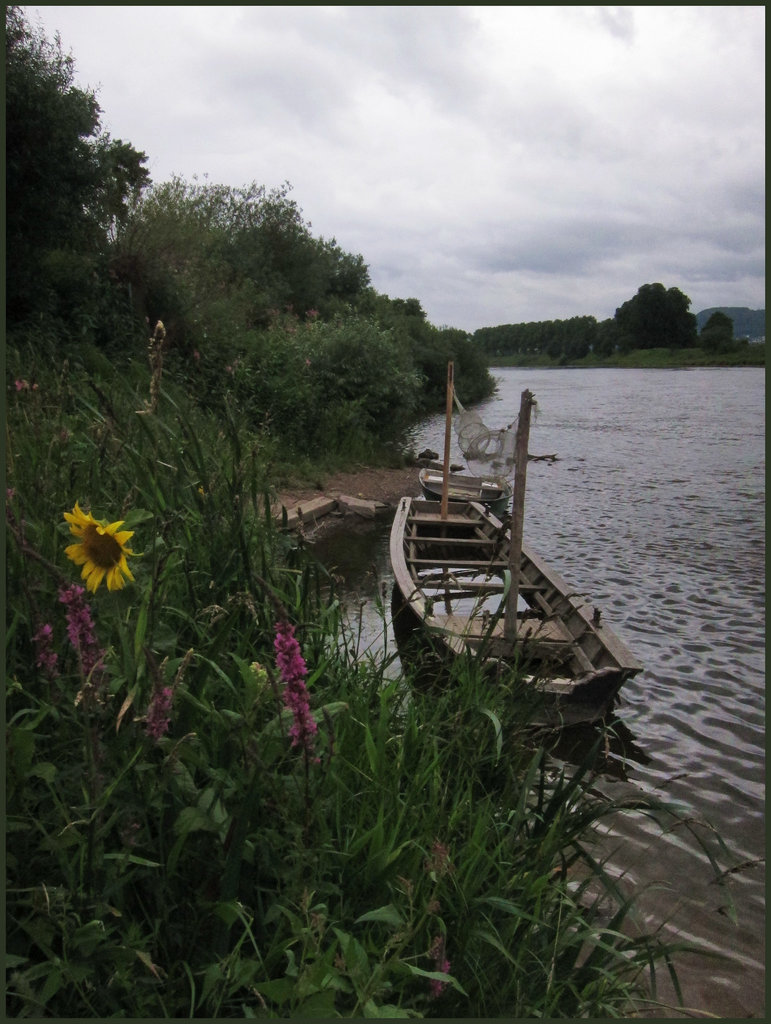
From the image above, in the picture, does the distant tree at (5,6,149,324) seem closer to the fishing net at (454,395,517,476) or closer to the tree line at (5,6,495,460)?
the tree line at (5,6,495,460)

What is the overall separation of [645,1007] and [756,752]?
11.6 ft

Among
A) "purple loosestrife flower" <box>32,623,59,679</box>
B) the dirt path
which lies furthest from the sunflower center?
the dirt path

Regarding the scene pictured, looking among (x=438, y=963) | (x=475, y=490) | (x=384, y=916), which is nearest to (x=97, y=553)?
(x=384, y=916)

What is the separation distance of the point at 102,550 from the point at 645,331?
4046 inches

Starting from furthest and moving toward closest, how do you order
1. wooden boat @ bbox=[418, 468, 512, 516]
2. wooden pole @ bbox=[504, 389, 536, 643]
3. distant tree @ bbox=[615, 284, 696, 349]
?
distant tree @ bbox=[615, 284, 696, 349] → wooden boat @ bbox=[418, 468, 512, 516] → wooden pole @ bbox=[504, 389, 536, 643]

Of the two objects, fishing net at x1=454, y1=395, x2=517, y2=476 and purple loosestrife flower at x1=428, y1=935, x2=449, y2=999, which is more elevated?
fishing net at x1=454, y1=395, x2=517, y2=476

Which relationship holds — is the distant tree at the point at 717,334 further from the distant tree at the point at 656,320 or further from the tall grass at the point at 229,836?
the tall grass at the point at 229,836

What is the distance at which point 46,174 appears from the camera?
1221 cm

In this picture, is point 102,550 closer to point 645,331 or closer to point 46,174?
point 46,174

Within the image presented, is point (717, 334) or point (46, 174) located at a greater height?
point (717, 334)

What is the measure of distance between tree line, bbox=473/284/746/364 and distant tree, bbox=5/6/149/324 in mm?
68247

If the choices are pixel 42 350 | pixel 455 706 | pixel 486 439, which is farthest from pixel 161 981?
pixel 42 350

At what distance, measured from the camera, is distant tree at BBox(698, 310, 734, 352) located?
89.1 meters

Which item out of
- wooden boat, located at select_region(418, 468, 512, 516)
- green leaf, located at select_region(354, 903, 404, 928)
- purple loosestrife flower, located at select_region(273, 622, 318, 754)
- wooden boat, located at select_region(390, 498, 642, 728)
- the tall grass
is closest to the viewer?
purple loosestrife flower, located at select_region(273, 622, 318, 754)
